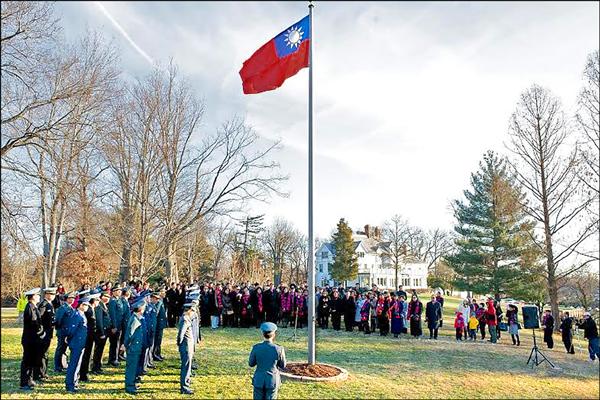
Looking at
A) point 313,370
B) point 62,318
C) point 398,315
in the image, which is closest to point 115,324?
point 62,318

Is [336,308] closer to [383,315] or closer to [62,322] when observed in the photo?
[383,315]

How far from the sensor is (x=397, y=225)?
2594 inches

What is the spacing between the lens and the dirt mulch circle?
10.8m

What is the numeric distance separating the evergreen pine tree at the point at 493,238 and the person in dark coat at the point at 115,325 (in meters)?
23.9

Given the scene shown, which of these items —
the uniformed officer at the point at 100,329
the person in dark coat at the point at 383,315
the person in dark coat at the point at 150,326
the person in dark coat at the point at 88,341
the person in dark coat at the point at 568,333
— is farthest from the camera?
the person in dark coat at the point at 383,315

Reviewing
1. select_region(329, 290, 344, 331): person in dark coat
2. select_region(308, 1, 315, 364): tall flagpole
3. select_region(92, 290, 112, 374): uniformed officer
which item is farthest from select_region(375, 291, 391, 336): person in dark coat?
select_region(92, 290, 112, 374): uniformed officer

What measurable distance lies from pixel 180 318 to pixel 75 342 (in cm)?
218

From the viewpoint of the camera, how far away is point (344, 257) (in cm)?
5572

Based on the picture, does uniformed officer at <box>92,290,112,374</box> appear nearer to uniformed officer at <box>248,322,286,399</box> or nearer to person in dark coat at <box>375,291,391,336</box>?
uniformed officer at <box>248,322,286,399</box>

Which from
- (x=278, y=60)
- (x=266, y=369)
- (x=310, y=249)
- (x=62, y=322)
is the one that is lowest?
(x=266, y=369)

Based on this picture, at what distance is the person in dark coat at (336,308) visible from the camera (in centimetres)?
2086

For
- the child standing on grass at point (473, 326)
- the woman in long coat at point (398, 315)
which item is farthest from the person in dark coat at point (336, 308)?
the child standing on grass at point (473, 326)

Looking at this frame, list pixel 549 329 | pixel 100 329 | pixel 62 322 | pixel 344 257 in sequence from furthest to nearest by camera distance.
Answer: pixel 344 257, pixel 549 329, pixel 100 329, pixel 62 322

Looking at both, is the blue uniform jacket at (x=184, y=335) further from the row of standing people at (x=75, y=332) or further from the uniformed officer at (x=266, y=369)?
the uniformed officer at (x=266, y=369)
